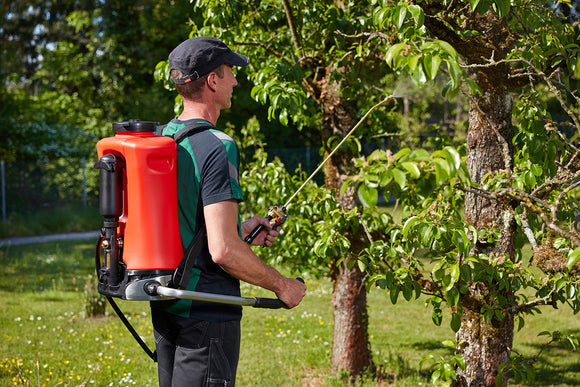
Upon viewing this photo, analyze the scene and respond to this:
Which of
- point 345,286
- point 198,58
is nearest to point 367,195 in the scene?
point 198,58

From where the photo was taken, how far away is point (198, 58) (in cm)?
245

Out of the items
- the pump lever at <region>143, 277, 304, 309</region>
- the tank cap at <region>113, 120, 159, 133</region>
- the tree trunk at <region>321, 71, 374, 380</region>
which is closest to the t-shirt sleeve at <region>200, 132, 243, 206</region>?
the tank cap at <region>113, 120, 159, 133</region>

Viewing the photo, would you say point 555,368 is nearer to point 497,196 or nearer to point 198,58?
point 497,196

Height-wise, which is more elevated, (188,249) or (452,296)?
(188,249)

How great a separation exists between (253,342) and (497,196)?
431 cm

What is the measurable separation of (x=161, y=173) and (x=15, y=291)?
794 centimetres

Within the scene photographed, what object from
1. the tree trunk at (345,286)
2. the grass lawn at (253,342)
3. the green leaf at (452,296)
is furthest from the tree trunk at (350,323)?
the green leaf at (452,296)

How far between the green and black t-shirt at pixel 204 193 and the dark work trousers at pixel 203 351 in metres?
0.04

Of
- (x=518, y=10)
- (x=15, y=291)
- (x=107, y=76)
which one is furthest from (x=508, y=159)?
(x=107, y=76)

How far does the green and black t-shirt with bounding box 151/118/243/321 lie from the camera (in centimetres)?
232

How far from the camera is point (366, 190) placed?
6.29 feet

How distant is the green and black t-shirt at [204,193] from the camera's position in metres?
A: 2.32

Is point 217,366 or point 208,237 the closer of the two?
point 208,237

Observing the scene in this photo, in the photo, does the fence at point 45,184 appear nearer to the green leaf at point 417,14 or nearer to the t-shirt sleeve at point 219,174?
Answer: the t-shirt sleeve at point 219,174
